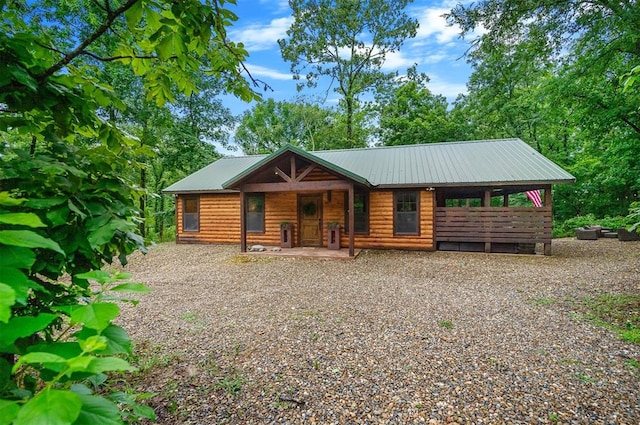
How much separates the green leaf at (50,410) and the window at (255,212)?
11.4 meters

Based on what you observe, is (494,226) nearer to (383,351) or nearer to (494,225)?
(494,225)

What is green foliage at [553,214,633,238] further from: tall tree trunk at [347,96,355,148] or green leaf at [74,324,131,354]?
green leaf at [74,324,131,354]

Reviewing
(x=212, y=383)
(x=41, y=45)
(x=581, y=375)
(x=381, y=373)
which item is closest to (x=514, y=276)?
(x=581, y=375)

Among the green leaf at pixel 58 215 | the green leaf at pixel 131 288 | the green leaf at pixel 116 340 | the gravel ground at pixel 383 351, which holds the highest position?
the green leaf at pixel 58 215

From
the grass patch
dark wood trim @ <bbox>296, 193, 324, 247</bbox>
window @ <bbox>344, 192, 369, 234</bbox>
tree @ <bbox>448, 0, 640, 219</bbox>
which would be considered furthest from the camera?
dark wood trim @ <bbox>296, 193, 324, 247</bbox>

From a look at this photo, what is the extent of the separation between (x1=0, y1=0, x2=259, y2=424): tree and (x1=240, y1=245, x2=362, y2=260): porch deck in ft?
24.4

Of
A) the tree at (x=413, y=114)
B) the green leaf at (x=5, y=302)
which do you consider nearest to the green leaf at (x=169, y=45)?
the green leaf at (x=5, y=302)

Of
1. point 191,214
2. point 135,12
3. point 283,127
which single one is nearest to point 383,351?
point 135,12

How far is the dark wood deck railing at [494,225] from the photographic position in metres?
9.05

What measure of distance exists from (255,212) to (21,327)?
37.5 feet

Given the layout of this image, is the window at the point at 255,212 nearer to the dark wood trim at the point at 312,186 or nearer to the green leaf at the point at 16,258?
the dark wood trim at the point at 312,186

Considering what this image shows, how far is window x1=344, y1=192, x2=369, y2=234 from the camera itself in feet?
34.7

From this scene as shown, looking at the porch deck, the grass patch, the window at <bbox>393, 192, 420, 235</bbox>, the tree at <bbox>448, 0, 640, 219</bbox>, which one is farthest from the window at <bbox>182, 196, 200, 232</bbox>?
the grass patch

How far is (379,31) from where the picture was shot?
19734mm
